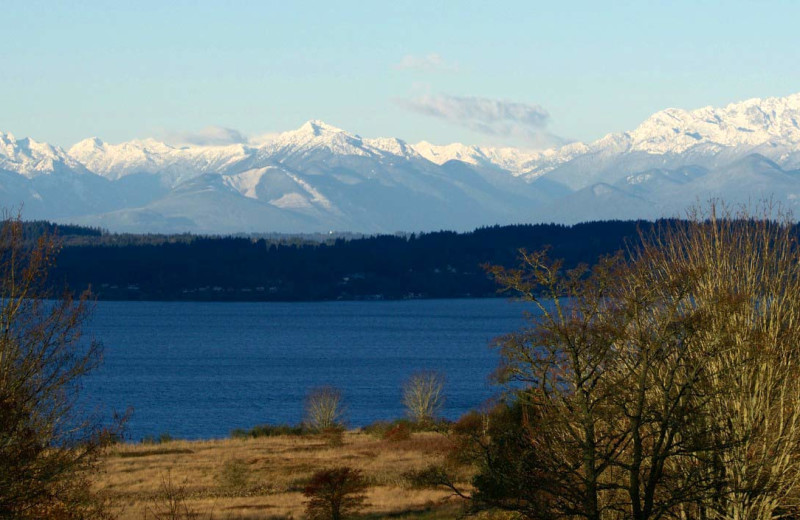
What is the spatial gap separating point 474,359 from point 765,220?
340 feet

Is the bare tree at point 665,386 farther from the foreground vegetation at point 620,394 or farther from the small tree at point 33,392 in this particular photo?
the small tree at point 33,392

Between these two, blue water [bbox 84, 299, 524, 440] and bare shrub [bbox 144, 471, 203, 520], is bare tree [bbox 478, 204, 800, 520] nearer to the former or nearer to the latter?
bare shrub [bbox 144, 471, 203, 520]

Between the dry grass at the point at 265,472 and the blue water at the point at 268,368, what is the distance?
7474mm

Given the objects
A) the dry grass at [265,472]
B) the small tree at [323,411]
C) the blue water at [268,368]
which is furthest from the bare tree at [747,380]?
the small tree at [323,411]

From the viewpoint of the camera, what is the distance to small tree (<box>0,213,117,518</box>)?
17391 mm

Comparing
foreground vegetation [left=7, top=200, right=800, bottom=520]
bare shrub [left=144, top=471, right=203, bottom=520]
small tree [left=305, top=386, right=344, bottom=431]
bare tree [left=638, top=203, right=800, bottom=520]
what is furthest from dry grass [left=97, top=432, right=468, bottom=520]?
bare tree [left=638, top=203, right=800, bottom=520]

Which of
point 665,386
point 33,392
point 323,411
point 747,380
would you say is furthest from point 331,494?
point 323,411

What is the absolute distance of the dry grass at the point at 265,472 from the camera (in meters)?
34.6

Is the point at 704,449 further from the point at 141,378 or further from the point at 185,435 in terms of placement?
the point at 141,378

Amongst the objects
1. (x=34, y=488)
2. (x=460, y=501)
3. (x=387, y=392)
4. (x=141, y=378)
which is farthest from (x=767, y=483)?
(x=141, y=378)

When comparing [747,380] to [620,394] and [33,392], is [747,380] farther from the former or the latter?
[33,392]

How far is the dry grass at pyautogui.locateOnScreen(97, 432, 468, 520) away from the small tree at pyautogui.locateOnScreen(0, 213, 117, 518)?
8373mm

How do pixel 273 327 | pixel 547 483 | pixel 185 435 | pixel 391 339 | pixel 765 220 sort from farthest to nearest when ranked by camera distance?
1. pixel 273 327
2. pixel 391 339
3. pixel 185 435
4. pixel 765 220
5. pixel 547 483

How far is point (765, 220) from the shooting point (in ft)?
81.5
